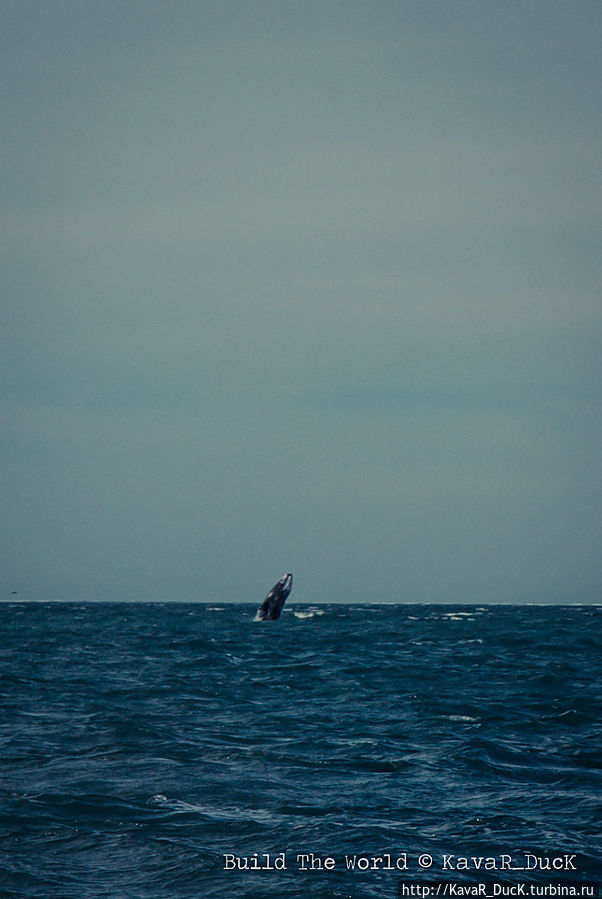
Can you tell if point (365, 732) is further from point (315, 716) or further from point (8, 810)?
point (8, 810)

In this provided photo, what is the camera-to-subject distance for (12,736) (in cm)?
1573

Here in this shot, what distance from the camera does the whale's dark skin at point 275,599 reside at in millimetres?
58125

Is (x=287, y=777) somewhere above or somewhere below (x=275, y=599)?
below

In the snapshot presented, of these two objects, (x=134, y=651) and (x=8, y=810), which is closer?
(x=8, y=810)

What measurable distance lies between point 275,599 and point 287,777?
4671 cm

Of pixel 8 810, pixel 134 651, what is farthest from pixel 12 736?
pixel 134 651

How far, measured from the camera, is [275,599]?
59.6 meters

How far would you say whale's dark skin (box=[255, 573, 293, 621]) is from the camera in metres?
58.1

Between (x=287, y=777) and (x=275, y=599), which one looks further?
(x=275, y=599)

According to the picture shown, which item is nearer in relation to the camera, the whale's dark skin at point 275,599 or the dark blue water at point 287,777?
the dark blue water at point 287,777

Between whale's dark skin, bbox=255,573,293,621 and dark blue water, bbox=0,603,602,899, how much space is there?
3171 cm

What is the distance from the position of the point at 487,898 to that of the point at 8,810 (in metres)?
5.84

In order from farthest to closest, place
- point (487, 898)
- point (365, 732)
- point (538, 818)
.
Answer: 1. point (365, 732)
2. point (538, 818)
3. point (487, 898)

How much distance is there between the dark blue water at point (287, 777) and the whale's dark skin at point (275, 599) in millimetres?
31708
